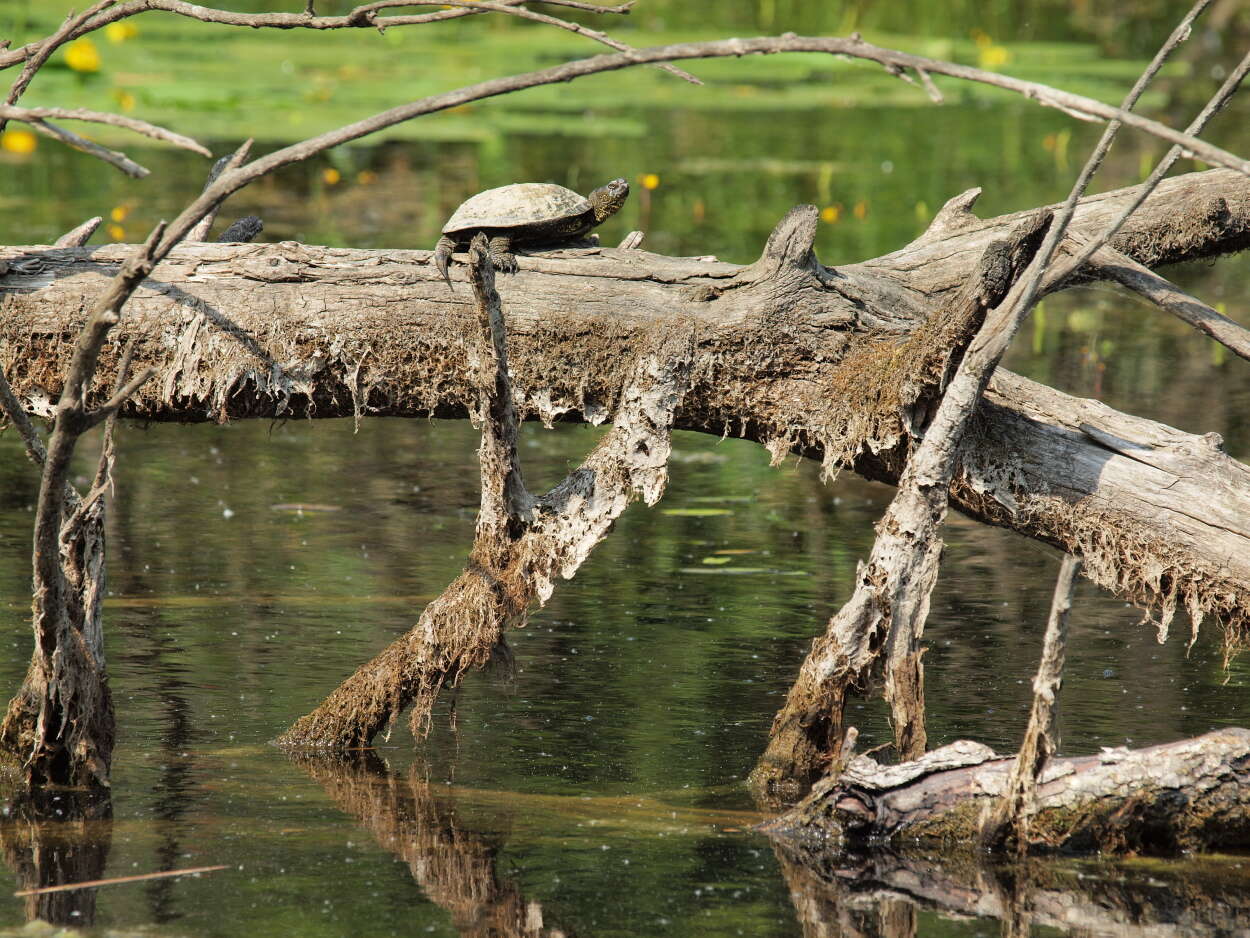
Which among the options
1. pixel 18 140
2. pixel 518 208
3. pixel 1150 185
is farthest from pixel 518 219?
pixel 18 140

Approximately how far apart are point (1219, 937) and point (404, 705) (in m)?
2.31

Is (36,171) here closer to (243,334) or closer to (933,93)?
(243,334)

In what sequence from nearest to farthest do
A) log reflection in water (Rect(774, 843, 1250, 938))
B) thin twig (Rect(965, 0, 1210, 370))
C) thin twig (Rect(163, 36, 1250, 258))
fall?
thin twig (Rect(163, 36, 1250, 258)) → log reflection in water (Rect(774, 843, 1250, 938)) → thin twig (Rect(965, 0, 1210, 370))

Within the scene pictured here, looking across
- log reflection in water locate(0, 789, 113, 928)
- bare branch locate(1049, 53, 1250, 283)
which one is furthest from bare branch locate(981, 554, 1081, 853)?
log reflection in water locate(0, 789, 113, 928)

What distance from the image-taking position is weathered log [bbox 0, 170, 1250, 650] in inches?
195

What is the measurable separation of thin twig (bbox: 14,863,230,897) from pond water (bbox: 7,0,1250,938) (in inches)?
1.5

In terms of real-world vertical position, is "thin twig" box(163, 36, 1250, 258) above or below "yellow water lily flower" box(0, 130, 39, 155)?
above

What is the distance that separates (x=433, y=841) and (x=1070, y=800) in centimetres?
150

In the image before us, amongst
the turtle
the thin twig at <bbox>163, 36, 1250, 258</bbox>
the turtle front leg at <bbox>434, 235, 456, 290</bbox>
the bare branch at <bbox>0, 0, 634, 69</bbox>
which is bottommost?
the turtle front leg at <bbox>434, 235, 456, 290</bbox>

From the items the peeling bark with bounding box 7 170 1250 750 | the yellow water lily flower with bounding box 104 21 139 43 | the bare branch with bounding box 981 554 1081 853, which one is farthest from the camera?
the yellow water lily flower with bounding box 104 21 139 43

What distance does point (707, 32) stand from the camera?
1997 centimetres

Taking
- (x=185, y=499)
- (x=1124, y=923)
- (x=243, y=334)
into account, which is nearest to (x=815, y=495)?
(x=185, y=499)

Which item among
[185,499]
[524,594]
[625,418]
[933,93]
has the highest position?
[933,93]

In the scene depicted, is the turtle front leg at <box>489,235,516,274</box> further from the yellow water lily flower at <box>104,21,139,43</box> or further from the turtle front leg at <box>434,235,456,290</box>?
the yellow water lily flower at <box>104,21,139,43</box>
